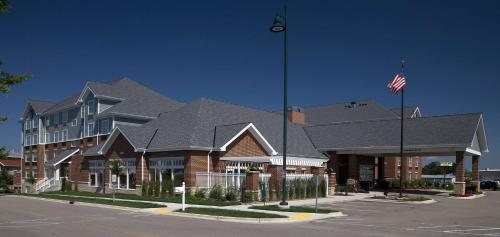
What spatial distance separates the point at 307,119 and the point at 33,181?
3517 centimetres

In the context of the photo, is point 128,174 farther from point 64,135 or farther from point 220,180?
point 64,135

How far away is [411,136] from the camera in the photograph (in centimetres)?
4500

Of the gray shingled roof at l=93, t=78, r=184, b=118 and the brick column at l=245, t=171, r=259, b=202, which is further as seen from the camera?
the gray shingled roof at l=93, t=78, r=184, b=118

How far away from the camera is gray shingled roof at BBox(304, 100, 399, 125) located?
63.7 metres

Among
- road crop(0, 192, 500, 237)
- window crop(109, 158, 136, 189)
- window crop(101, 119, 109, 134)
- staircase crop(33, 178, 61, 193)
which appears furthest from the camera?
staircase crop(33, 178, 61, 193)

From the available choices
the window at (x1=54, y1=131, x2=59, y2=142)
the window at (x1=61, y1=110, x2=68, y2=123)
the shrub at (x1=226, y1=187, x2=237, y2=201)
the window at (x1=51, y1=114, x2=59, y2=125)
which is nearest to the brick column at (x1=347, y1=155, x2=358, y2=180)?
the shrub at (x1=226, y1=187, x2=237, y2=201)

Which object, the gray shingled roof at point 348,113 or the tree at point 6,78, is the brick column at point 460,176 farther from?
the tree at point 6,78

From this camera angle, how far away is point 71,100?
59.5 meters

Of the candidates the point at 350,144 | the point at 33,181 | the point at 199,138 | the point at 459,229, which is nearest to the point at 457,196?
the point at 350,144

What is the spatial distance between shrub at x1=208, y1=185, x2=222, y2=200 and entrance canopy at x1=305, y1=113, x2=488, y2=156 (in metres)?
18.7

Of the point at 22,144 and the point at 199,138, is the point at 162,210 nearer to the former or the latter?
the point at 199,138

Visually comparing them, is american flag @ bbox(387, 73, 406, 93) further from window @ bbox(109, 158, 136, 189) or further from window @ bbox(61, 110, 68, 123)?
Result: window @ bbox(61, 110, 68, 123)

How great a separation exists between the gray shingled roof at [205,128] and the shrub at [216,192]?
3634 millimetres

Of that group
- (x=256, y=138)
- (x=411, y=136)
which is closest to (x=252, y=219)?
(x=256, y=138)
